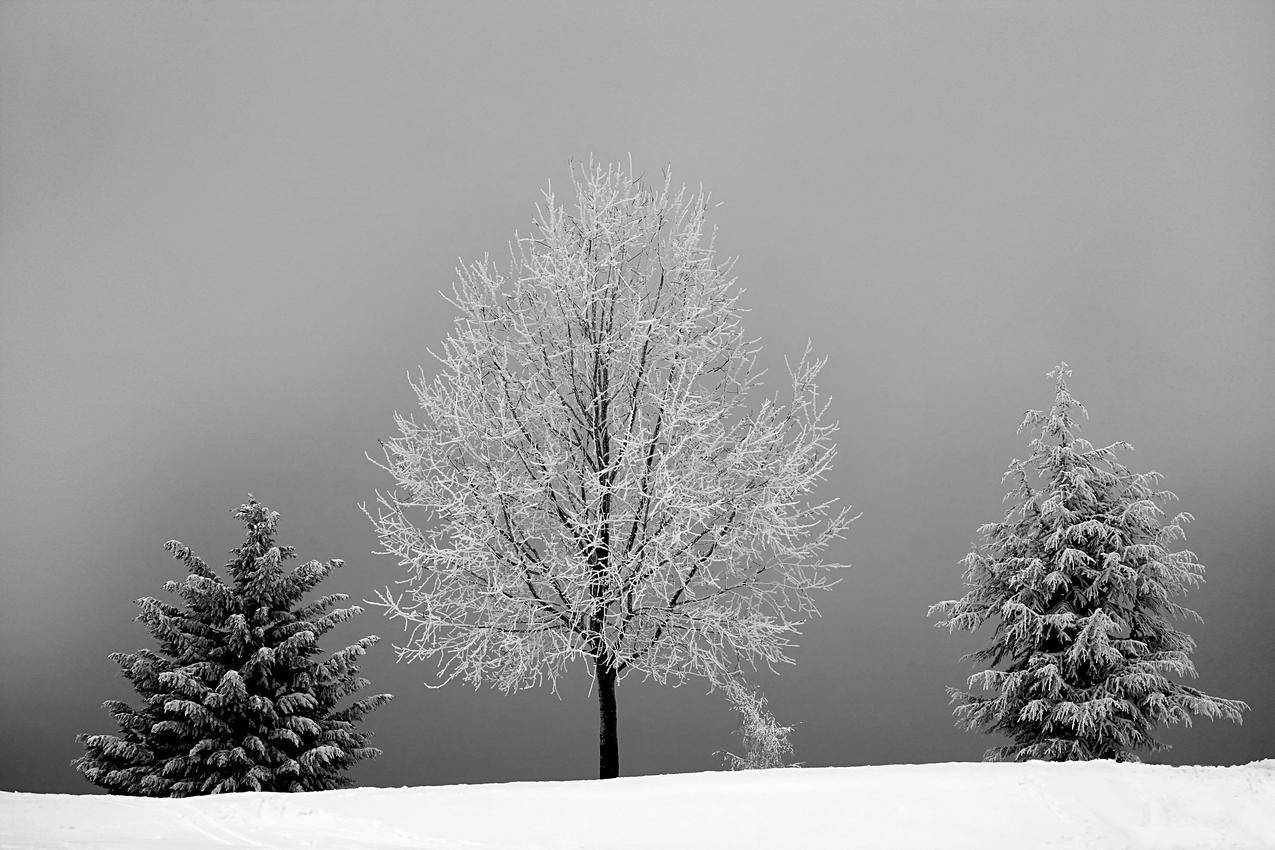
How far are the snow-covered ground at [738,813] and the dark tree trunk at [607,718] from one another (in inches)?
55.3

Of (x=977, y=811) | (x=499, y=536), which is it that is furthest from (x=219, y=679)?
(x=977, y=811)

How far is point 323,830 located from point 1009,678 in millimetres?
13557

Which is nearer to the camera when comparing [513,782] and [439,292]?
[513,782]

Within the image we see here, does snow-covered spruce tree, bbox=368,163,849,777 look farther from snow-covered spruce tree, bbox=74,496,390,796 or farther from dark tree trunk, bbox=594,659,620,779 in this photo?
snow-covered spruce tree, bbox=74,496,390,796

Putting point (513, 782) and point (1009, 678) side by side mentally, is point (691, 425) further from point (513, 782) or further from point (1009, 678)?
point (1009, 678)

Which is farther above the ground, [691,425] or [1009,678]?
[691,425]

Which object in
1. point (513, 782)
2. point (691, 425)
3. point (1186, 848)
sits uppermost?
point (691, 425)

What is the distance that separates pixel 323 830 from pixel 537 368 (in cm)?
671

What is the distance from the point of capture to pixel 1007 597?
20.3m

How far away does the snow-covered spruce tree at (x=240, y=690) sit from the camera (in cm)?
1997

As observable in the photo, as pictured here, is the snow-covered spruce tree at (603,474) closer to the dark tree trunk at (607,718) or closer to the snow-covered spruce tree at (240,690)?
the dark tree trunk at (607,718)

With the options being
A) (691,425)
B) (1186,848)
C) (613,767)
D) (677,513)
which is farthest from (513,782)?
(1186,848)

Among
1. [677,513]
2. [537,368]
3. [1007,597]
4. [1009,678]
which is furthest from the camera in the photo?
[1007,597]

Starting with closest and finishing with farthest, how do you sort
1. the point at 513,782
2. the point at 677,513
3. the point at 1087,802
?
the point at 1087,802, the point at 513,782, the point at 677,513
